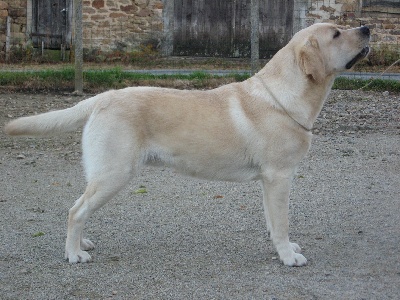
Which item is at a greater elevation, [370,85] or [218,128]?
[218,128]

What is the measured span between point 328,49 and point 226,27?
17.5 m

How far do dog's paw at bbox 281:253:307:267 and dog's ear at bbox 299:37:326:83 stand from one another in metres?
1.37

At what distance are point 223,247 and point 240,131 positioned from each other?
988mm

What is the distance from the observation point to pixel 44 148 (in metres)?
10.3

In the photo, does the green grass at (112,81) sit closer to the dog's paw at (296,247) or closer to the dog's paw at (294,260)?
the dog's paw at (296,247)

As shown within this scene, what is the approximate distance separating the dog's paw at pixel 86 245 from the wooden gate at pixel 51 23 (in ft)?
55.4

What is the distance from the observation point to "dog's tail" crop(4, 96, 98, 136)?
5.71 meters

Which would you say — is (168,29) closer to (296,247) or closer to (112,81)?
(112,81)

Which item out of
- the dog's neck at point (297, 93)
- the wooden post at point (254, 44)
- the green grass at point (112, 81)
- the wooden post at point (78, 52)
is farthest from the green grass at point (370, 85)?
the dog's neck at point (297, 93)

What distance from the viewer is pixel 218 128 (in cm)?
579

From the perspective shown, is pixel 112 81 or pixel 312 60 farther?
pixel 112 81

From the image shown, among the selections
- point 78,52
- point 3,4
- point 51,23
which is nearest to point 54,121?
point 78,52

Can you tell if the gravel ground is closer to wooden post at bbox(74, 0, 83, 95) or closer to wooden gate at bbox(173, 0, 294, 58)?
wooden post at bbox(74, 0, 83, 95)

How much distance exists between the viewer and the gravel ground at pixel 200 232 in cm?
506
